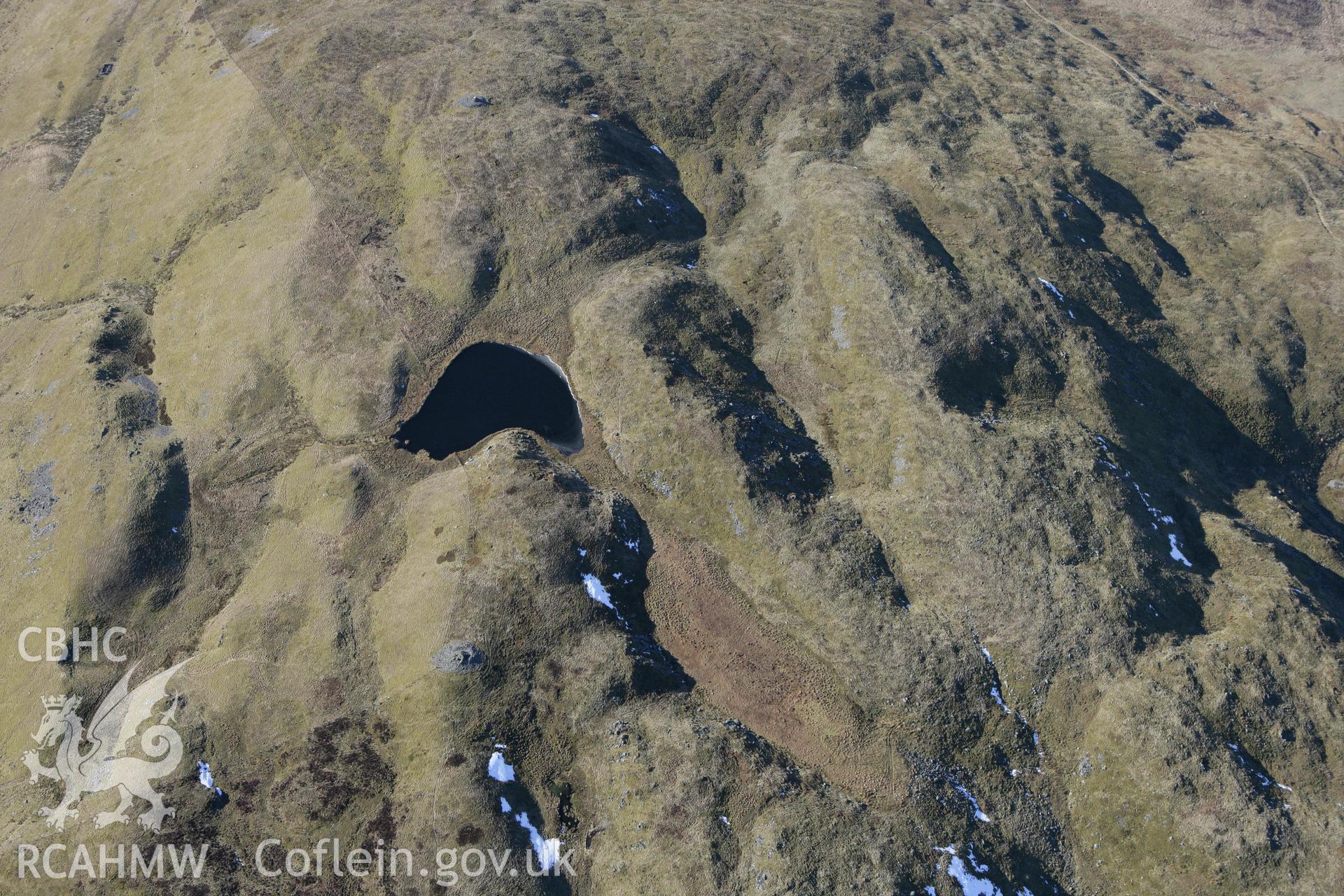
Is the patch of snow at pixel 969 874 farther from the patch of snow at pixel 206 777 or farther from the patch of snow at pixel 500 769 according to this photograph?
the patch of snow at pixel 206 777

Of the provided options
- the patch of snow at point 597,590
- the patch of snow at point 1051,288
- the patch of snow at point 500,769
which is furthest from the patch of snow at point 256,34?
the patch of snow at point 1051,288

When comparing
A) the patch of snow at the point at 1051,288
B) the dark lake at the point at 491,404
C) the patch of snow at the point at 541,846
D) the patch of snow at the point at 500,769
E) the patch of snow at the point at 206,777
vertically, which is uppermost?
the patch of snow at the point at 1051,288

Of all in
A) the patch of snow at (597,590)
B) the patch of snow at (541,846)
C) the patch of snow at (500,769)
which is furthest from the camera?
the patch of snow at (597,590)

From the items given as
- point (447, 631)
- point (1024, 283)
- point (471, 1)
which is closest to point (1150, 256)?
point (1024, 283)

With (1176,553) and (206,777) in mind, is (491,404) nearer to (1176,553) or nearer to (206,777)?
(206,777)

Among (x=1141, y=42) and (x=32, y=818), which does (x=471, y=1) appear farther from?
(x=1141, y=42)

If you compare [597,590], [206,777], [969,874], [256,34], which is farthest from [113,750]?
[256,34]
